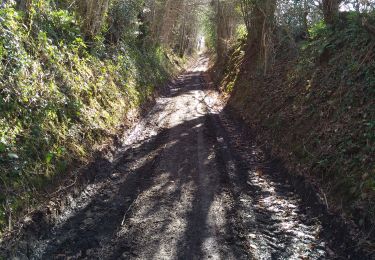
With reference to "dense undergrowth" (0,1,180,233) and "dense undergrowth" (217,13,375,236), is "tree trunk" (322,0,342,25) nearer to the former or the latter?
"dense undergrowth" (217,13,375,236)

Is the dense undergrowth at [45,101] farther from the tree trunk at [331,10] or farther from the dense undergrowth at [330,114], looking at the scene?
the tree trunk at [331,10]

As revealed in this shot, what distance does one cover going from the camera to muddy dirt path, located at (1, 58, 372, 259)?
4.82 m

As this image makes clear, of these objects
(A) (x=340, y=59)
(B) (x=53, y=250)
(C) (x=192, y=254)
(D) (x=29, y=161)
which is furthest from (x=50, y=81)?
(A) (x=340, y=59)

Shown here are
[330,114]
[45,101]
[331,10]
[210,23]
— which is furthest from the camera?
[210,23]

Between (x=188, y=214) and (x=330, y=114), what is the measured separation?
4.09 metres

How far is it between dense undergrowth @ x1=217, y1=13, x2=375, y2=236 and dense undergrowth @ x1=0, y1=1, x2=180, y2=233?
4.59 meters

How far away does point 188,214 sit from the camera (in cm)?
572

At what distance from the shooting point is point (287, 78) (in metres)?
11.7

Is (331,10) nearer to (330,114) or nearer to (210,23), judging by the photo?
(330,114)

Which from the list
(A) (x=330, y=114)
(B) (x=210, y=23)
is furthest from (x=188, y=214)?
(B) (x=210, y=23)

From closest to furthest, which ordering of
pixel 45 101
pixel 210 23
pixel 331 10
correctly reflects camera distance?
pixel 45 101
pixel 331 10
pixel 210 23

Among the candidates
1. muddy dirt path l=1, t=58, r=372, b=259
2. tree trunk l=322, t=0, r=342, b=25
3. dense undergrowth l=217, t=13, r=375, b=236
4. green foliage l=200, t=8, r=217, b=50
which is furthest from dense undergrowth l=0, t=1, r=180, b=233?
green foliage l=200, t=8, r=217, b=50

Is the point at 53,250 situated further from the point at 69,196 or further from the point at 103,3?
the point at 103,3

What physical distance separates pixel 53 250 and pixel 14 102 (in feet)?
9.04
